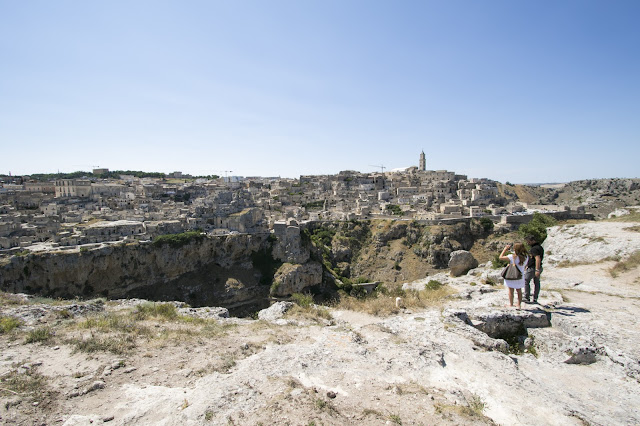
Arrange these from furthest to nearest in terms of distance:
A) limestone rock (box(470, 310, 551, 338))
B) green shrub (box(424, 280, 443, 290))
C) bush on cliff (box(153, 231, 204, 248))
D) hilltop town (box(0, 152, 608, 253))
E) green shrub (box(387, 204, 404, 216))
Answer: green shrub (box(387, 204, 404, 216)), hilltop town (box(0, 152, 608, 253)), bush on cliff (box(153, 231, 204, 248)), green shrub (box(424, 280, 443, 290)), limestone rock (box(470, 310, 551, 338))

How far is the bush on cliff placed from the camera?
102 feet

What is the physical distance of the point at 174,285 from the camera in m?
30.8

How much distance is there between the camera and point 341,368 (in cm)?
547

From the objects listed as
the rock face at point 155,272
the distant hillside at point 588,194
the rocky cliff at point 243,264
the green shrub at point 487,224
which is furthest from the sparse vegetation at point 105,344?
the distant hillside at point 588,194

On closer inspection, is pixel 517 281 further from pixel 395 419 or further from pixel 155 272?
pixel 155 272

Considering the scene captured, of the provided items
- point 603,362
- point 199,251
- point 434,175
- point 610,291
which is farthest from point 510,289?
point 434,175

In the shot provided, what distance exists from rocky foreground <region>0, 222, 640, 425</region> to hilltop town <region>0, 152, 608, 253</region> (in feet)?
90.0

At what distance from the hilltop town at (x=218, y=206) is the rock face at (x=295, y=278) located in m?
7.51

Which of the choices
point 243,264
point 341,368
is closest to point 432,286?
point 341,368

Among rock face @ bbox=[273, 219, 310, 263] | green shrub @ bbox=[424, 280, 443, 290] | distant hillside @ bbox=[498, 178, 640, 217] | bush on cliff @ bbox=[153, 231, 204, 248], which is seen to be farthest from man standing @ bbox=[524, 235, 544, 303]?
distant hillside @ bbox=[498, 178, 640, 217]

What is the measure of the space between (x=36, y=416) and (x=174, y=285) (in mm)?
28964

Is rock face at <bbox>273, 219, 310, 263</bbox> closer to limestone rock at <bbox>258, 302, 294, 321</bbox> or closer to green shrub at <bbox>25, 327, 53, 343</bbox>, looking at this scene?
limestone rock at <bbox>258, 302, 294, 321</bbox>

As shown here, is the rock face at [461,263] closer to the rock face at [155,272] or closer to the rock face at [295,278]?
the rock face at [295,278]

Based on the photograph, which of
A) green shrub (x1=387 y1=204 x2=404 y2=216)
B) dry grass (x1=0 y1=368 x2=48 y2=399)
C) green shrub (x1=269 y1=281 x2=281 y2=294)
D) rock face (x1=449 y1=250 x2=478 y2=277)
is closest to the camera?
dry grass (x1=0 y1=368 x2=48 y2=399)
